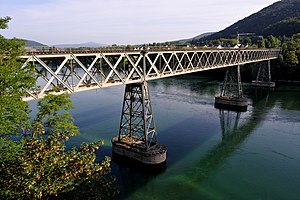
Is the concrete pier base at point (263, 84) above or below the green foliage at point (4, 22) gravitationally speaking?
below

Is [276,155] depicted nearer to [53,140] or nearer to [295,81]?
[53,140]

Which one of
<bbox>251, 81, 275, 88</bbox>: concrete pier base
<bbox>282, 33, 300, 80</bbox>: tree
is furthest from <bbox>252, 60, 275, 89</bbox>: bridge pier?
→ <bbox>282, 33, 300, 80</bbox>: tree

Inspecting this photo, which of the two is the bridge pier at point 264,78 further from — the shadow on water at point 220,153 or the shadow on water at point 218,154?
the shadow on water at point 220,153

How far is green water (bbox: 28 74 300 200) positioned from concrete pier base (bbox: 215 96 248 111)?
5.93 feet

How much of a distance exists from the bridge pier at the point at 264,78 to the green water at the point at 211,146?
1493cm

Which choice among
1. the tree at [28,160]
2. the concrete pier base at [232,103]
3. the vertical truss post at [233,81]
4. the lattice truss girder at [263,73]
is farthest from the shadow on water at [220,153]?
the lattice truss girder at [263,73]

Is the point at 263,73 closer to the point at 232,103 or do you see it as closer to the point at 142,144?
the point at 232,103

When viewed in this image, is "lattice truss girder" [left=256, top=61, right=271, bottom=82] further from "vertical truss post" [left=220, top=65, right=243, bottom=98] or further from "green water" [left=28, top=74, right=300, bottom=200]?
"green water" [left=28, top=74, right=300, bottom=200]

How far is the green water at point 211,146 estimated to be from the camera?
2558 centimetres

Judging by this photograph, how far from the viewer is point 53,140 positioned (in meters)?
13.5

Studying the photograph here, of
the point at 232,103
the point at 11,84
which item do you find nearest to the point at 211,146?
the point at 232,103

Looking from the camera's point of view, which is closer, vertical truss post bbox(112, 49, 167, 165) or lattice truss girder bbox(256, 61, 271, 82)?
vertical truss post bbox(112, 49, 167, 165)

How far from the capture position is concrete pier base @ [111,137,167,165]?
96.0ft

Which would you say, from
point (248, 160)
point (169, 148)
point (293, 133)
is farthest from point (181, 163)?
point (293, 133)
